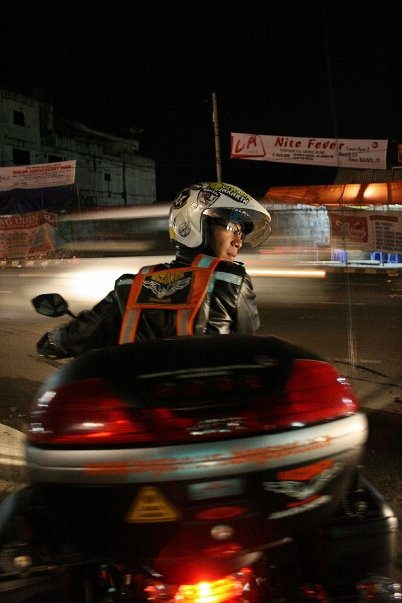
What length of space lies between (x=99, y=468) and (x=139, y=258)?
13985 mm

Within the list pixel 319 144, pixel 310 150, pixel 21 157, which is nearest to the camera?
pixel 319 144

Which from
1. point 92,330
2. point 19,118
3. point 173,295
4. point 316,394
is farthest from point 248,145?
point 19,118

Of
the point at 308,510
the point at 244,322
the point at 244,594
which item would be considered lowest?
the point at 244,594

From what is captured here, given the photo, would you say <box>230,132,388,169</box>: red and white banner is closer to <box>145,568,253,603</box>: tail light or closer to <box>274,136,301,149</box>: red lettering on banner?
<box>274,136,301,149</box>: red lettering on banner

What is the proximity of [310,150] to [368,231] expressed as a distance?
3963mm

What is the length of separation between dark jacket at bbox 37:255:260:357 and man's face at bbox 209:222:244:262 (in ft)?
0.51

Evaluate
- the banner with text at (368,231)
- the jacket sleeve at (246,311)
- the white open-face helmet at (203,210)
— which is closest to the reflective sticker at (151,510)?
the jacket sleeve at (246,311)

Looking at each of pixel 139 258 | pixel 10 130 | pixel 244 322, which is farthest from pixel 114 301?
pixel 10 130

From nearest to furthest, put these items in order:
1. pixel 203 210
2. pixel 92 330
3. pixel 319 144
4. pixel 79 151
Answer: pixel 92 330
pixel 203 210
pixel 319 144
pixel 79 151

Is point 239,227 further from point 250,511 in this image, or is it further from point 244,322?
point 250,511

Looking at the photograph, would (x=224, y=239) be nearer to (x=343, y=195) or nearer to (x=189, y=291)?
(x=189, y=291)

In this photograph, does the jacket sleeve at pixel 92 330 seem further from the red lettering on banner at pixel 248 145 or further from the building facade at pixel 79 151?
the building facade at pixel 79 151

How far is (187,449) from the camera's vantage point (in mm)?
1630

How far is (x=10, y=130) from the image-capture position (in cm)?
3916
